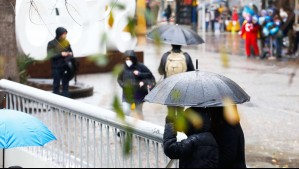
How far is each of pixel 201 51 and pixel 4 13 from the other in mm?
19091

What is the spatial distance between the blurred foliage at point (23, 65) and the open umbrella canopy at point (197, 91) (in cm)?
986

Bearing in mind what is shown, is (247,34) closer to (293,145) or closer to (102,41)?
(293,145)

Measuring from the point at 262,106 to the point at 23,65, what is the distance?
510 centimetres

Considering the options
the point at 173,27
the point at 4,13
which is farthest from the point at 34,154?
the point at 173,27

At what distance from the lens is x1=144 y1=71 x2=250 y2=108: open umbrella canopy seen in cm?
561

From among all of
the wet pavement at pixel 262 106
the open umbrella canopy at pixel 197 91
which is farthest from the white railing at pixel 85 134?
the wet pavement at pixel 262 106

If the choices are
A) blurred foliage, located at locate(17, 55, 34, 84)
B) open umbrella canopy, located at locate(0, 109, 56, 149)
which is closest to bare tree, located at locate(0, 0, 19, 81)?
open umbrella canopy, located at locate(0, 109, 56, 149)

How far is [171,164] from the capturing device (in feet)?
19.2

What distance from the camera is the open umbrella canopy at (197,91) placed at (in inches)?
221

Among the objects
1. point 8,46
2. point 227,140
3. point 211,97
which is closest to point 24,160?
point 8,46

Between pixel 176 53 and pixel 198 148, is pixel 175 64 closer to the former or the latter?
pixel 176 53

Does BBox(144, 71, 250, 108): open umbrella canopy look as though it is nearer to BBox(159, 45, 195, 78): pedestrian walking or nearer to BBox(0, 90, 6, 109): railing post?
BBox(0, 90, 6, 109): railing post

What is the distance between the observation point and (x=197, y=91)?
5.80 metres

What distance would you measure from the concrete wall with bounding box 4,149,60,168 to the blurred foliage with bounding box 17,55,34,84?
20.5 ft
